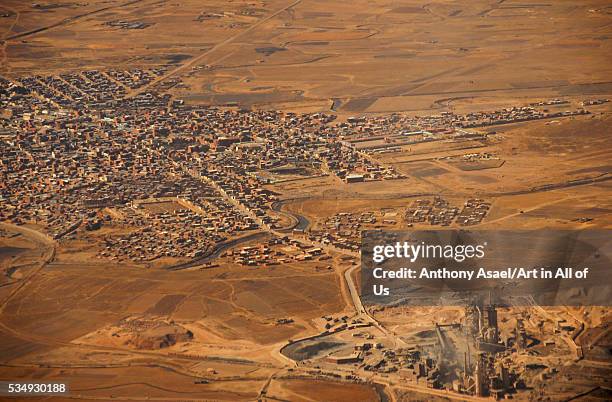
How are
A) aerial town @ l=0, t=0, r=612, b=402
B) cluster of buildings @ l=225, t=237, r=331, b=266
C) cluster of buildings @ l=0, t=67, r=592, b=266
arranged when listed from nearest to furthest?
aerial town @ l=0, t=0, r=612, b=402
cluster of buildings @ l=225, t=237, r=331, b=266
cluster of buildings @ l=0, t=67, r=592, b=266

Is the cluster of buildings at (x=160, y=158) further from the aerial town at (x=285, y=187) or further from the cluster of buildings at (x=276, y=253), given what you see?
the cluster of buildings at (x=276, y=253)

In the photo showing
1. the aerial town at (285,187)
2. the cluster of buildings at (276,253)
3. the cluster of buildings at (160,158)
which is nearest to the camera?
the aerial town at (285,187)

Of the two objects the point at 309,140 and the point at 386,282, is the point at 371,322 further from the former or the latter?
the point at 309,140

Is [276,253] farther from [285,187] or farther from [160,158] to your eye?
[160,158]

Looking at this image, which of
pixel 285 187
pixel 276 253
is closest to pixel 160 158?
pixel 285 187

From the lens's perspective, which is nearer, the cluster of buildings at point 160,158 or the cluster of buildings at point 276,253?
the cluster of buildings at point 276,253

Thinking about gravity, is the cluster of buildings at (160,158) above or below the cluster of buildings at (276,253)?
below

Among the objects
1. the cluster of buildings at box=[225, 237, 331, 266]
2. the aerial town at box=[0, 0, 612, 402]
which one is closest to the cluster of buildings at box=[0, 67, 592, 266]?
the aerial town at box=[0, 0, 612, 402]

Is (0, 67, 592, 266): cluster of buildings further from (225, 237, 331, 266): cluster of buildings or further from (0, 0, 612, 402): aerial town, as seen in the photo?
(225, 237, 331, 266): cluster of buildings

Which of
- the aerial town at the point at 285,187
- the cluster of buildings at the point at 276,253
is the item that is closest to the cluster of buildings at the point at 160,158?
the aerial town at the point at 285,187
